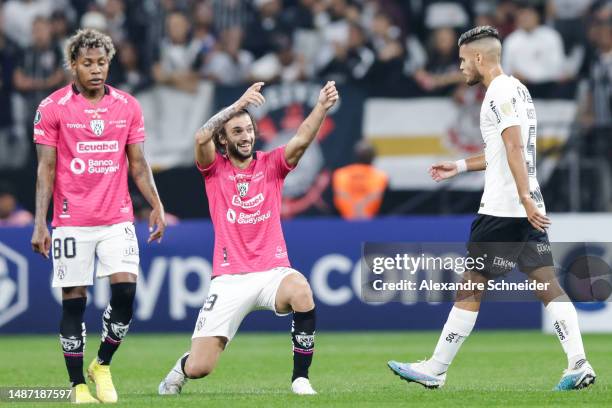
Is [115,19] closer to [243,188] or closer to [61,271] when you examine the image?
[243,188]

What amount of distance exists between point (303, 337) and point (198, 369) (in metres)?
0.74

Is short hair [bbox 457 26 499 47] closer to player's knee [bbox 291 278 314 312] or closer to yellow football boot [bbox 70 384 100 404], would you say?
player's knee [bbox 291 278 314 312]

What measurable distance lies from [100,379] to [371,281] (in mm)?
4320

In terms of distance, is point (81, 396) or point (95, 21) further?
point (95, 21)

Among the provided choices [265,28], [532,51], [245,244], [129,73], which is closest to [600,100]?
[532,51]

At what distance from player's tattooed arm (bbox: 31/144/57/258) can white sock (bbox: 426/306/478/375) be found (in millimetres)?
2742

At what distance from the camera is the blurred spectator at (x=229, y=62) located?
752 inches

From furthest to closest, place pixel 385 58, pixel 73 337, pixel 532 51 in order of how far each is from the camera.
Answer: pixel 385 58, pixel 532 51, pixel 73 337

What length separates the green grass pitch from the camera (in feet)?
28.9

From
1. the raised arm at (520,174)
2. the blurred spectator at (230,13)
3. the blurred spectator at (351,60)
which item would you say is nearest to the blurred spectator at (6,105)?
the blurred spectator at (230,13)

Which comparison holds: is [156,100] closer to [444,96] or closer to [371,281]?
[444,96]

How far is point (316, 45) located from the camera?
1980cm

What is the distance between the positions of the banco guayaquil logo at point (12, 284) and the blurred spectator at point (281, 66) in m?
4.41

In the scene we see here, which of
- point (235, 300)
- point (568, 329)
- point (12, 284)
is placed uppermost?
point (235, 300)
